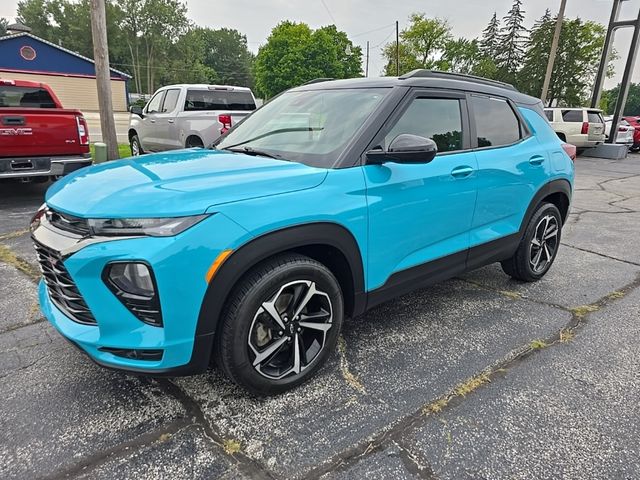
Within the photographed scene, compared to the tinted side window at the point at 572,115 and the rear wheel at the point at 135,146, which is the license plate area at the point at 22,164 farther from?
the tinted side window at the point at 572,115

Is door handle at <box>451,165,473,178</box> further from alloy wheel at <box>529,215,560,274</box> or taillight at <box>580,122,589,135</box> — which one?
taillight at <box>580,122,589,135</box>

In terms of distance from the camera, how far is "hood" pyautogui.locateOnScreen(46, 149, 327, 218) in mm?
1938

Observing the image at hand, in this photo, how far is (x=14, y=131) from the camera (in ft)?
19.5

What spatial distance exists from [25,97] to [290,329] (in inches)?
279

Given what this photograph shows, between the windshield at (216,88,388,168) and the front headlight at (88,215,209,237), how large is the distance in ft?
2.93

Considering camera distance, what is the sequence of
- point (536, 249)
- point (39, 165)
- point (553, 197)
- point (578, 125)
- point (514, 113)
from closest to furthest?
point (514, 113) < point (536, 249) < point (553, 197) < point (39, 165) < point (578, 125)

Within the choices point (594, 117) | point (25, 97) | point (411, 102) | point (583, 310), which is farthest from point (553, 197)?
point (594, 117)

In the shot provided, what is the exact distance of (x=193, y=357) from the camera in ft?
6.68

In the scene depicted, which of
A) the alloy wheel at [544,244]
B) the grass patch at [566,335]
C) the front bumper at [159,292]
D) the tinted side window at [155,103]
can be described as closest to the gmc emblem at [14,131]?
the tinted side window at [155,103]

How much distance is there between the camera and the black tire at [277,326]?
6.94ft

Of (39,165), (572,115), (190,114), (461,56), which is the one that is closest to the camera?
(39,165)

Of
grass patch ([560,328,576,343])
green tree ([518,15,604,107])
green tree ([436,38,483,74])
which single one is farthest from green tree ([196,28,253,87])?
grass patch ([560,328,576,343])

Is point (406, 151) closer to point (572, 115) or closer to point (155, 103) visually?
point (155, 103)

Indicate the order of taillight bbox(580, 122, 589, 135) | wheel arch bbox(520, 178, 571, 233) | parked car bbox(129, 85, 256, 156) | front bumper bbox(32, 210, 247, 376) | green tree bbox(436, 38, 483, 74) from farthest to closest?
green tree bbox(436, 38, 483, 74)
taillight bbox(580, 122, 589, 135)
parked car bbox(129, 85, 256, 156)
wheel arch bbox(520, 178, 571, 233)
front bumper bbox(32, 210, 247, 376)
